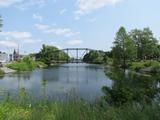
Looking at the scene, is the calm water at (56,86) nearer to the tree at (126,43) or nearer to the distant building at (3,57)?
the tree at (126,43)

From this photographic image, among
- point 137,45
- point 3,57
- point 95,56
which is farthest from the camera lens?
point 95,56

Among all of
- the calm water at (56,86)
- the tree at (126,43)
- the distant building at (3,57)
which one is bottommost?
the calm water at (56,86)

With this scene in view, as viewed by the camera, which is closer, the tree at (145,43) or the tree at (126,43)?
the tree at (126,43)

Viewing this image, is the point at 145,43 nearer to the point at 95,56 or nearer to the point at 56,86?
the point at 95,56

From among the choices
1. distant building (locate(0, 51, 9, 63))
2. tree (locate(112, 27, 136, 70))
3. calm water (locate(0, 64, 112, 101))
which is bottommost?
calm water (locate(0, 64, 112, 101))

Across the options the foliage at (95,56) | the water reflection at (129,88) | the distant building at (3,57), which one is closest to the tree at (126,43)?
the foliage at (95,56)

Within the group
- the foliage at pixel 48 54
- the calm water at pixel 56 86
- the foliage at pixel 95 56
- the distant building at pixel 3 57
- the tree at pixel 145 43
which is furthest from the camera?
the foliage at pixel 48 54

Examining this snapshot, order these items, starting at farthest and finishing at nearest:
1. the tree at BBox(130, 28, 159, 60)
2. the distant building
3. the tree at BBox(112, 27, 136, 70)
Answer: the distant building
the tree at BBox(130, 28, 159, 60)
the tree at BBox(112, 27, 136, 70)

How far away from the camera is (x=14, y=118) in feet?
16.8

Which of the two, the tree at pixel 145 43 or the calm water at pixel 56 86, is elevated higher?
the tree at pixel 145 43

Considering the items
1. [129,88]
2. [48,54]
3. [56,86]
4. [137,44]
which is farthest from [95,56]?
[129,88]

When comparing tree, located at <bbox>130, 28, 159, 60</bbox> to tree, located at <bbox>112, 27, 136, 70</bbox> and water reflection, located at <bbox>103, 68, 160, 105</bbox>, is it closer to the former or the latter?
tree, located at <bbox>112, 27, 136, 70</bbox>

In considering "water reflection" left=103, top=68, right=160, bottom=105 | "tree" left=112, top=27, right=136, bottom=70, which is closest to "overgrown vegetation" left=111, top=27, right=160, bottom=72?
"tree" left=112, top=27, right=136, bottom=70

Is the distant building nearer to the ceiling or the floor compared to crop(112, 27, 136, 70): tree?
nearer to the floor
